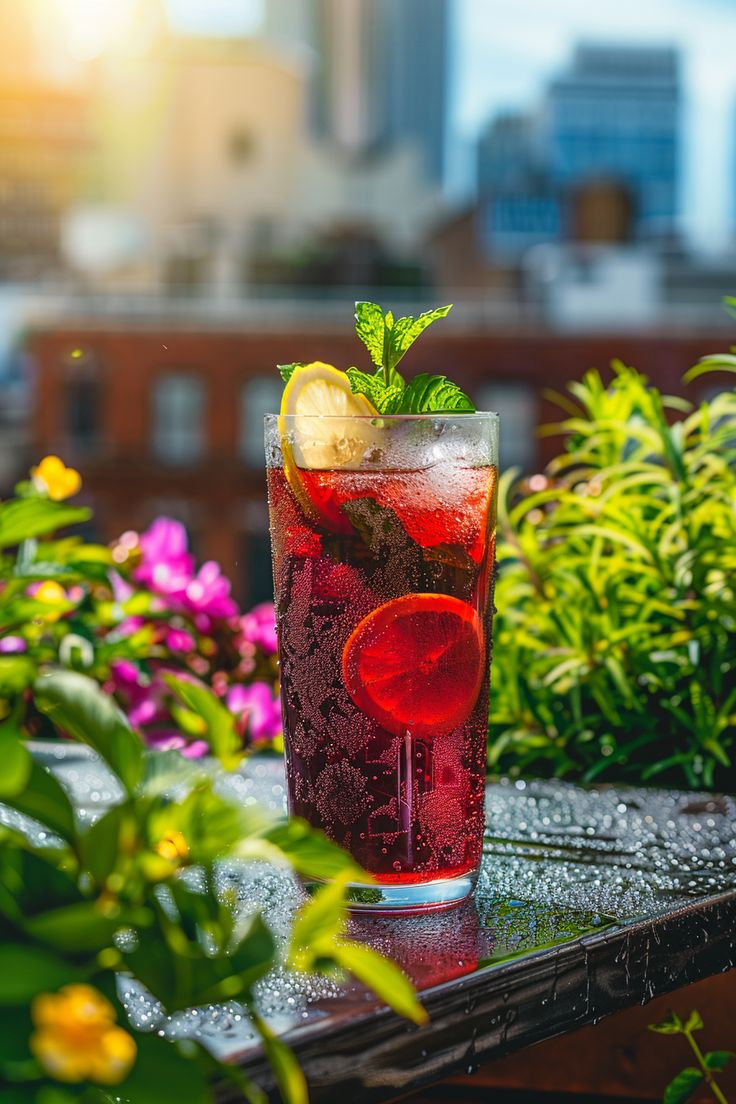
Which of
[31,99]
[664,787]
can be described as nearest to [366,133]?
[31,99]

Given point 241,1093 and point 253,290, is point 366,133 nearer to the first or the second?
point 253,290

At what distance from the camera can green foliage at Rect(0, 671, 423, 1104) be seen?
0.33 meters

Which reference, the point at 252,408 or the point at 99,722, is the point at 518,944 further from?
the point at 252,408

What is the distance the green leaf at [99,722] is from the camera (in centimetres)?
34

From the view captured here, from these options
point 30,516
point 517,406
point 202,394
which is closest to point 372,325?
point 30,516

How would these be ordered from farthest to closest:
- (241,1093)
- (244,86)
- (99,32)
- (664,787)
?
1. (244,86)
2. (99,32)
3. (664,787)
4. (241,1093)

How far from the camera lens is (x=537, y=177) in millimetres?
42156

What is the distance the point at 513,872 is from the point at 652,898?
80mm

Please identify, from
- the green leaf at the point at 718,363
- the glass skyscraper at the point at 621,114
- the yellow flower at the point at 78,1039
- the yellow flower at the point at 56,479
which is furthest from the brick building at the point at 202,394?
the glass skyscraper at the point at 621,114

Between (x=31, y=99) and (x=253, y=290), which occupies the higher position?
(x=31, y=99)

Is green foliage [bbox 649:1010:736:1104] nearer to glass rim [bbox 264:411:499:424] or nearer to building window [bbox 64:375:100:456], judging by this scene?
glass rim [bbox 264:411:499:424]

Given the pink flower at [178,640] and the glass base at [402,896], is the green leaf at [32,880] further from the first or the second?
the pink flower at [178,640]

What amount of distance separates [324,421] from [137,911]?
11.5 inches

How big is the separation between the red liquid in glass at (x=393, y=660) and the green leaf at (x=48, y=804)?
0.83 feet
